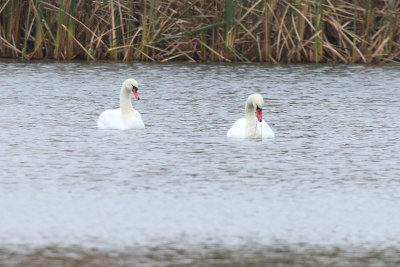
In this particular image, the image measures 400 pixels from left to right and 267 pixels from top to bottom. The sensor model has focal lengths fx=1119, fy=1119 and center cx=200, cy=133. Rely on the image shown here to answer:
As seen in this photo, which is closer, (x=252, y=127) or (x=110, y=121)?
(x=252, y=127)

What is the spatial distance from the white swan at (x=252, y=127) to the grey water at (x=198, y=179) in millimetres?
130

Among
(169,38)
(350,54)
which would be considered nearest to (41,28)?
(169,38)

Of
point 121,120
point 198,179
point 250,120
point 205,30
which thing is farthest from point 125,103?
point 205,30

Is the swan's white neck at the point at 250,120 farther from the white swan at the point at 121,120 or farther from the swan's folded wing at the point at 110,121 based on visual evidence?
the swan's folded wing at the point at 110,121

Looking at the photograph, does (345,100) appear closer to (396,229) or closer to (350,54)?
(350,54)

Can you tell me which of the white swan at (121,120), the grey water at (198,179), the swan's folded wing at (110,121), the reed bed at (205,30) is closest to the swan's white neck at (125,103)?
the white swan at (121,120)

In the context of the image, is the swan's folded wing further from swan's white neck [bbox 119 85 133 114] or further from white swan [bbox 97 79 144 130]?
swan's white neck [bbox 119 85 133 114]

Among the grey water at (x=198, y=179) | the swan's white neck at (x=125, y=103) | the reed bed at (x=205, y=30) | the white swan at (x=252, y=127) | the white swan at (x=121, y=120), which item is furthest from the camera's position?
the reed bed at (x=205, y=30)

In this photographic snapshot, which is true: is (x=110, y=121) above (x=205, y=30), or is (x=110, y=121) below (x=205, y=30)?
below

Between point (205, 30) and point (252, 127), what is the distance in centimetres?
822

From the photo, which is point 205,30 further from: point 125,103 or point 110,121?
point 110,121

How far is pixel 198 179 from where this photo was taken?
9211mm

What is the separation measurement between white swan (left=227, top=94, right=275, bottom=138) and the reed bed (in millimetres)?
7803

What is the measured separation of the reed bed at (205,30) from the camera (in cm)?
1995
